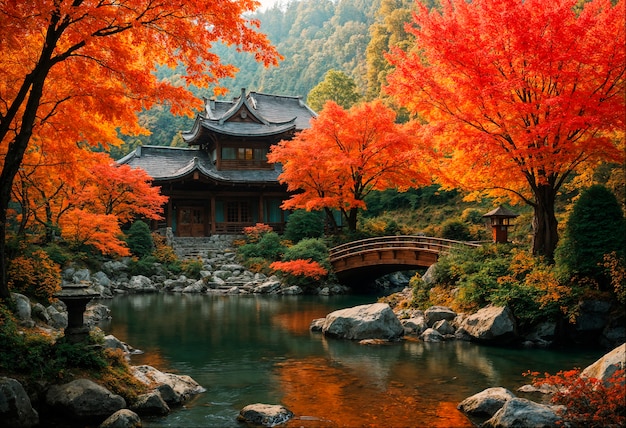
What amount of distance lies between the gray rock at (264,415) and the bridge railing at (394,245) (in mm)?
11098

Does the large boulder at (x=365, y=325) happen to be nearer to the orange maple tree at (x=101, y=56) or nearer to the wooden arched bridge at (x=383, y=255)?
the wooden arched bridge at (x=383, y=255)

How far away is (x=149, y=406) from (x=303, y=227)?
2124 centimetres

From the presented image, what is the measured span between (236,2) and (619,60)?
916 centimetres

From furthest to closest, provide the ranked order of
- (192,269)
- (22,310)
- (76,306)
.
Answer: (192,269) → (22,310) → (76,306)

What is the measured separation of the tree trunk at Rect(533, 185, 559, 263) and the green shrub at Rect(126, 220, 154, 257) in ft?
63.6

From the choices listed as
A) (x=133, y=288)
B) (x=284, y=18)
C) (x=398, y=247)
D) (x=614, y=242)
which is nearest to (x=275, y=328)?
(x=398, y=247)

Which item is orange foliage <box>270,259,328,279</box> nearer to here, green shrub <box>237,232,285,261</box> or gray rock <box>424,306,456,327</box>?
green shrub <box>237,232,285,261</box>

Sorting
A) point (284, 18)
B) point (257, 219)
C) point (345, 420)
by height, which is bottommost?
point (345, 420)

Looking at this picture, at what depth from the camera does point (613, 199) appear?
1305 cm

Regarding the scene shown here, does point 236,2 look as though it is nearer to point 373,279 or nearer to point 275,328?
point 275,328

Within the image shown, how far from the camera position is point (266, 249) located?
2788 cm

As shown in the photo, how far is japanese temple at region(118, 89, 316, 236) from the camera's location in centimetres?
3266

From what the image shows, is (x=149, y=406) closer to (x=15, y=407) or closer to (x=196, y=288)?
(x=15, y=407)

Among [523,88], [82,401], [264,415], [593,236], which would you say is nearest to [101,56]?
[82,401]
